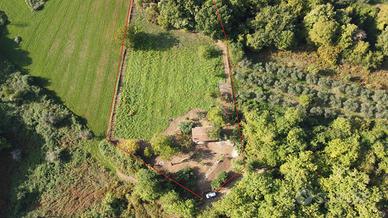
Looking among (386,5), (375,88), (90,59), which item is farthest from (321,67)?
(90,59)

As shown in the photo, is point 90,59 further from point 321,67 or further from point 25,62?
point 321,67

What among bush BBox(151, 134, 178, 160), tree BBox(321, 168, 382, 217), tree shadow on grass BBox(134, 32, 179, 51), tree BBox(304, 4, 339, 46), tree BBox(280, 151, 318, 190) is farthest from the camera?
tree shadow on grass BBox(134, 32, 179, 51)

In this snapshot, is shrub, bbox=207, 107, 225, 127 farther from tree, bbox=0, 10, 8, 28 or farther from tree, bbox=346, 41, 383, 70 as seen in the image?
tree, bbox=0, 10, 8, 28

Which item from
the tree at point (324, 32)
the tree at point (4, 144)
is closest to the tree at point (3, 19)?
the tree at point (4, 144)

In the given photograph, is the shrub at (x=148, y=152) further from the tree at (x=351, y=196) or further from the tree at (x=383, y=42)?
the tree at (x=383, y=42)

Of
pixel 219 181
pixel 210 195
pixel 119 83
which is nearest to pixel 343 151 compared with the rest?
pixel 219 181

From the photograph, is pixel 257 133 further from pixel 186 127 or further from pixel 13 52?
pixel 13 52

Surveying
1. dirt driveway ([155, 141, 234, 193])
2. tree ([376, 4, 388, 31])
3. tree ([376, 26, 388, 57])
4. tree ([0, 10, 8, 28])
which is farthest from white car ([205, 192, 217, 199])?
tree ([0, 10, 8, 28])
